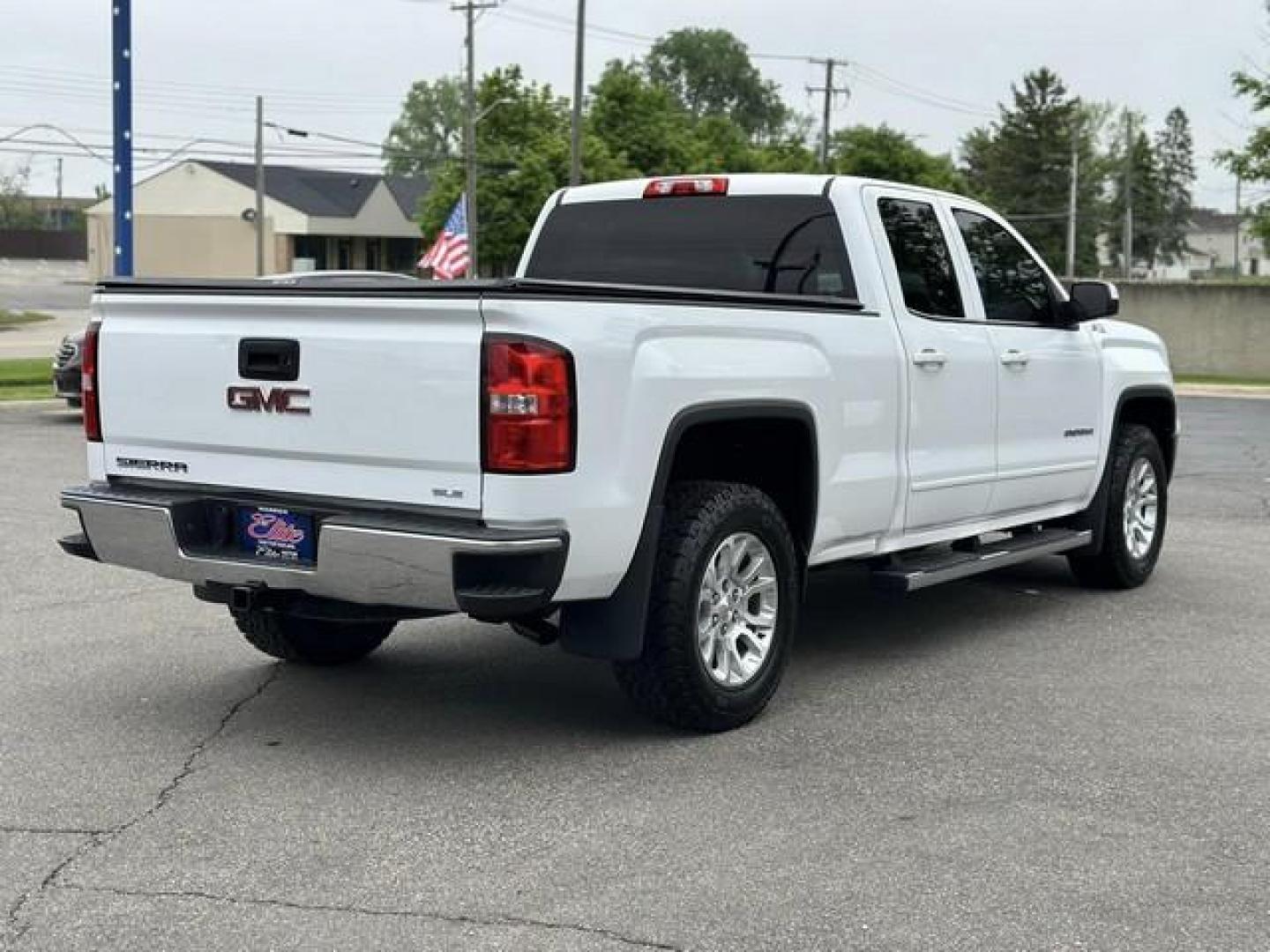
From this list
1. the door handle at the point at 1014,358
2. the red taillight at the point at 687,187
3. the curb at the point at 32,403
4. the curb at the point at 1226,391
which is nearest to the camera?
the red taillight at the point at 687,187

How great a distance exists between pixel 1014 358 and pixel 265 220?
75.0 m

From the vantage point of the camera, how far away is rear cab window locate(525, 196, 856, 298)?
7.05 metres

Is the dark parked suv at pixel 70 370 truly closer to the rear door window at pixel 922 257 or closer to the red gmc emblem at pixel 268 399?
the rear door window at pixel 922 257

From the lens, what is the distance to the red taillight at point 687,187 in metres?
7.30

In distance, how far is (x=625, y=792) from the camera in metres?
5.28

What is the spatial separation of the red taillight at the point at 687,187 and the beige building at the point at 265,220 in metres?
71.7

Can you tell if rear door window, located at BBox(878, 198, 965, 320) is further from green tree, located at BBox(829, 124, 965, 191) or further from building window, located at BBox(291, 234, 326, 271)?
building window, located at BBox(291, 234, 326, 271)

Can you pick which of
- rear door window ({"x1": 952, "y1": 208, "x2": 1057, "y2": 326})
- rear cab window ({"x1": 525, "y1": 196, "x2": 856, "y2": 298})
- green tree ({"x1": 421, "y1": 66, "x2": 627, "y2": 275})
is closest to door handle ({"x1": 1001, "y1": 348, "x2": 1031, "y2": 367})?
rear door window ({"x1": 952, "y1": 208, "x2": 1057, "y2": 326})

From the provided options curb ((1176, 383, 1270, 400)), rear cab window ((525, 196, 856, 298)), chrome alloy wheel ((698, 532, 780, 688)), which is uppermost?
rear cab window ((525, 196, 856, 298))

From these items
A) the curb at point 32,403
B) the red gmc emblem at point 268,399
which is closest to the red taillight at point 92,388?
the red gmc emblem at point 268,399

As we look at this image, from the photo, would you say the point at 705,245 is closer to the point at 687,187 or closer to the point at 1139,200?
the point at 687,187

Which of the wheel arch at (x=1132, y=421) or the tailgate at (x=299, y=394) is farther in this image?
the wheel arch at (x=1132, y=421)

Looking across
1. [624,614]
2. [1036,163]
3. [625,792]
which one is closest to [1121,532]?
[624,614]

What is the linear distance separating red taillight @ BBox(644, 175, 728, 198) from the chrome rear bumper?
2586 millimetres
